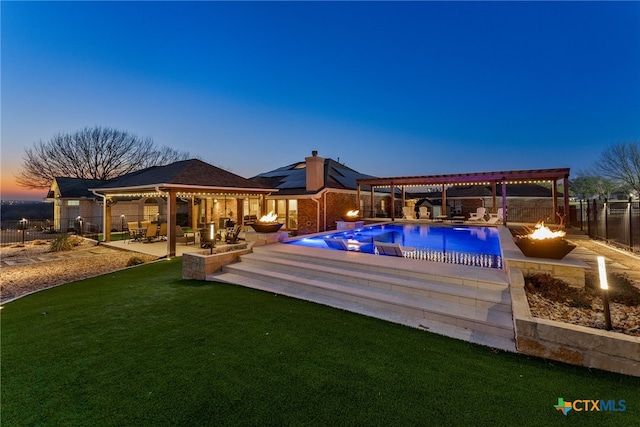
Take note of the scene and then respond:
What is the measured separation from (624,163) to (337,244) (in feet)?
138

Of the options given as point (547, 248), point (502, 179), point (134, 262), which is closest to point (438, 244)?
point (547, 248)

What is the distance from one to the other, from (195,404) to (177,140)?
145 ft

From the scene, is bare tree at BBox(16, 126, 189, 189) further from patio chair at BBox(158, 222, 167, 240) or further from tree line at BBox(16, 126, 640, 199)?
patio chair at BBox(158, 222, 167, 240)

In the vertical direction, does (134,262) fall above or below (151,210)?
below

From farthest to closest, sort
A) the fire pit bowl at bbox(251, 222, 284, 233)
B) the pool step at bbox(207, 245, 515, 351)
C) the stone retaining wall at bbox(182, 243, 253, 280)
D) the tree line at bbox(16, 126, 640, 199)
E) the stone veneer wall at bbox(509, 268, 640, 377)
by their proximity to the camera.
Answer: the tree line at bbox(16, 126, 640, 199), the fire pit bowl at bbox(251, 222, 284, 233), the stone retaining wall at bbox(182, 243, 253, 280), the pool step at bbox(207, 245, 515, 351), the stone veneer wall at bbox(509, 268, 640, 377)

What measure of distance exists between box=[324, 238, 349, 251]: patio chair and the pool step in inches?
46.7

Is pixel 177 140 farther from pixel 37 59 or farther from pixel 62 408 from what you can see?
pixel 62 408

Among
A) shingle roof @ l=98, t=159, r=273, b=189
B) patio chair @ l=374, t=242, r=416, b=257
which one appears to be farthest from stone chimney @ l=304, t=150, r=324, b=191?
patio chair @ l=374, t=242, r=416, b=257

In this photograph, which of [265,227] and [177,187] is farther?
[177,187]

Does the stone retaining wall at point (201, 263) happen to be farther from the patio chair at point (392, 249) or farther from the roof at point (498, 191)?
the roof at point (498, 191)

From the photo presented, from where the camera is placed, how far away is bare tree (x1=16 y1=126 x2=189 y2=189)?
28.7m

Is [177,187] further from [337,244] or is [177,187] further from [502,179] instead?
[502,179]

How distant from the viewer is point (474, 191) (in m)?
28.6

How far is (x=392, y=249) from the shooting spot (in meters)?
7.72
